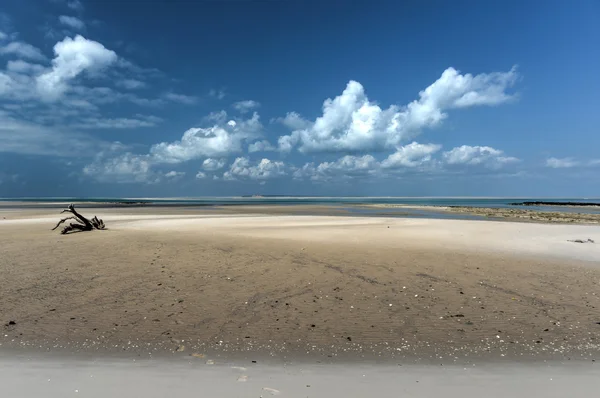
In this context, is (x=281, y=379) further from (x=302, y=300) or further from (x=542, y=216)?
(x=542, y=216)

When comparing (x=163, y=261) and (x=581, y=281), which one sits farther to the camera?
(x=163, y=261)

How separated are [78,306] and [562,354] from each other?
10057mm

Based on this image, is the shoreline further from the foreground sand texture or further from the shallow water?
the shallow water

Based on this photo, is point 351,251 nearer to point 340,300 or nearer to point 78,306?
point 340,300

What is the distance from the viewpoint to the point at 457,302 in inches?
354

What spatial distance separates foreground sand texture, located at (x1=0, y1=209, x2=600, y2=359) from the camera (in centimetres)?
684

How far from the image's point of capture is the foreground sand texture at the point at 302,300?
22.4 feet

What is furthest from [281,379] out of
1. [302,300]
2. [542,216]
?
[542,216]

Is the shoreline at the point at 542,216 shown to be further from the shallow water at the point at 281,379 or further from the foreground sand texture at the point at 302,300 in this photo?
the shallow water at the point at 281,379

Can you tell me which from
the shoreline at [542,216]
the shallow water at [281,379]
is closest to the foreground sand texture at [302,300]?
Answer: the shallow water at [281,379]

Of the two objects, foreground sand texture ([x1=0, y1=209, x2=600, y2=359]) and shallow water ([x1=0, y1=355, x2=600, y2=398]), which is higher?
foreground sand texture ([x1=0, y1=209, x2=600, y2=359])

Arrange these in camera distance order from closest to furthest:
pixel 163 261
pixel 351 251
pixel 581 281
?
pixel 581 281 → pixel 163 261 → pixel 351 251

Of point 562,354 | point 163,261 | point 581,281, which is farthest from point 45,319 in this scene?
point 581,281

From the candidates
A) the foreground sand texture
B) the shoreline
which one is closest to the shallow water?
the foreground sand texture
